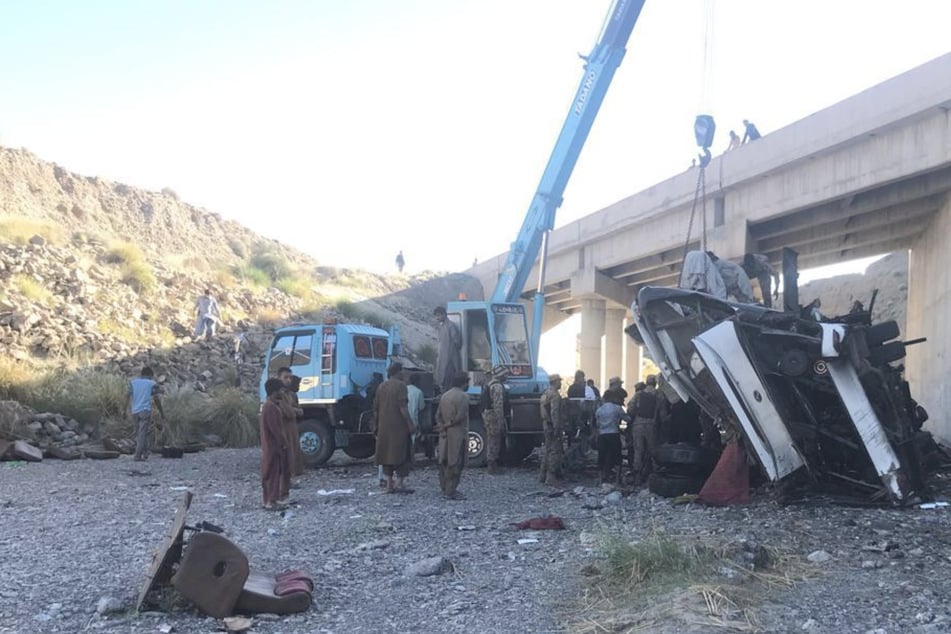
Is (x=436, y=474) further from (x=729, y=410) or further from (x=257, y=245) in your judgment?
(x=257, y=245)

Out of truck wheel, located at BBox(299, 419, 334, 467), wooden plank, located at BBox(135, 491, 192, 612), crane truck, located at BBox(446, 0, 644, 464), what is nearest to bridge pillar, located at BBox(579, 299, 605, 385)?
crane truck, located at BBox(446, 0, 644, 464)

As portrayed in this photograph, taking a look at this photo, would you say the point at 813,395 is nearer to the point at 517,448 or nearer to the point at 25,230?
the point at 517,448

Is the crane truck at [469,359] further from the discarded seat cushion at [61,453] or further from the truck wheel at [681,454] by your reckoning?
the truck wheel at [681,454]

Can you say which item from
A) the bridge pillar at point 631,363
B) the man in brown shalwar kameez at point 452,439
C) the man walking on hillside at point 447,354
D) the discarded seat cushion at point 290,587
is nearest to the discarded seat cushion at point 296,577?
the discarded seat cushion at point 290,587

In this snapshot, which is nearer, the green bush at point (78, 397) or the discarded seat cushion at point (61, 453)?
the discarded seat cushion at point (61, 453)

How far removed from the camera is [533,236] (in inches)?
643

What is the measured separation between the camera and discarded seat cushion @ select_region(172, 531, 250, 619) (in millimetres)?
4938

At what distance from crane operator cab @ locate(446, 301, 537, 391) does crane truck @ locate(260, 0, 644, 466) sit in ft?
0.06

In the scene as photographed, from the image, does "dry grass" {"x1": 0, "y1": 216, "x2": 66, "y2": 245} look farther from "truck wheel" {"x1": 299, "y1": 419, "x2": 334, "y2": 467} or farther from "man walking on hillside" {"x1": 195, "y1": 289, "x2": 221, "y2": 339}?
"truck wheel" {"x1": 299, "y1": 419, "x2": 334, "y2": 467}

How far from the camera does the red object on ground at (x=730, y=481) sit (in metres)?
8.56

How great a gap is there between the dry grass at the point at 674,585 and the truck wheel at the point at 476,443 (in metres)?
6.86

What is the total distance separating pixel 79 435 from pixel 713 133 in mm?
13210

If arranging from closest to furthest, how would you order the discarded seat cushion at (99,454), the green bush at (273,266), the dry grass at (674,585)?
the dry grass at (674,585), the discarded seat cushion at (99,454), the green bush at (273,266)

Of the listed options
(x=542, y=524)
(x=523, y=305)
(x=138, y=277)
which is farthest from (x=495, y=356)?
(x=138, y=277)
